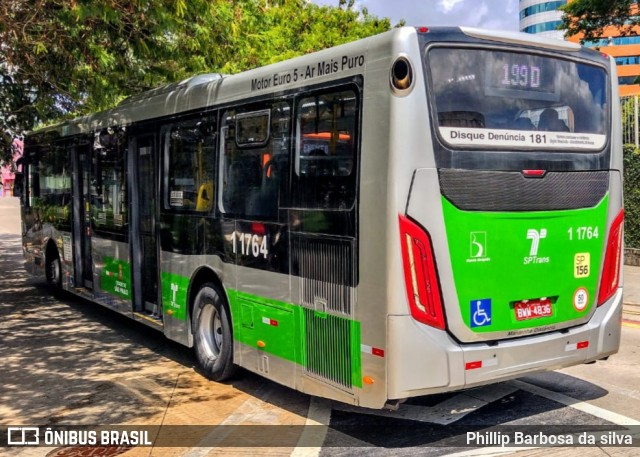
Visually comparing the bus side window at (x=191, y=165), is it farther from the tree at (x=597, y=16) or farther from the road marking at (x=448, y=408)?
the tree at (x=597, y=16)

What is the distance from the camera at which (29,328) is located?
1021 centimetres

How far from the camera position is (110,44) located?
993cm

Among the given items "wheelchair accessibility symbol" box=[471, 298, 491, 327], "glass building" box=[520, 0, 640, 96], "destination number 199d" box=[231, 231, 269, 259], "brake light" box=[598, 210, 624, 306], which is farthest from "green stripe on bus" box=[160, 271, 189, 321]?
"glass building" box=[520, 0, 640, 96]

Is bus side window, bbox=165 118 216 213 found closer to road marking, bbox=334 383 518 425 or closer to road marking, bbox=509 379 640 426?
road marking, bbox=334 383 518 425

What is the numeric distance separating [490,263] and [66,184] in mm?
8817

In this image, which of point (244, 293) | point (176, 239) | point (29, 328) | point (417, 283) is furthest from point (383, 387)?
point (29, 328)

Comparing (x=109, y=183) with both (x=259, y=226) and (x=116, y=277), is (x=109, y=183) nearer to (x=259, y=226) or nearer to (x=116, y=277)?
(x=116, y=277)

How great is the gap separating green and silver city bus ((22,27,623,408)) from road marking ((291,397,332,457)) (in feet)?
1.18

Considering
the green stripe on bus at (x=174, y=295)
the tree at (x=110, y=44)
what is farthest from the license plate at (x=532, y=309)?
the tree at (x=110, y=44)

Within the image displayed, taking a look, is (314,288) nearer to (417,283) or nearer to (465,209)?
(417,283)

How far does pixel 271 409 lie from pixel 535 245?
286cm

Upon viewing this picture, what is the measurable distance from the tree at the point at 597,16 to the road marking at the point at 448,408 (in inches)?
450

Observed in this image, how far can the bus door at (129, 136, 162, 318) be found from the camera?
8.59 meters

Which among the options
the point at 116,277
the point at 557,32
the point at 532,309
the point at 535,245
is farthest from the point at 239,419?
the point at 557,32
